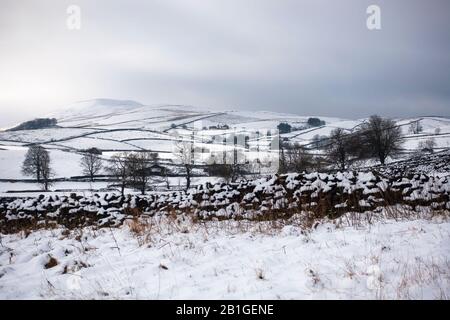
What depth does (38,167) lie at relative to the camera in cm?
6175

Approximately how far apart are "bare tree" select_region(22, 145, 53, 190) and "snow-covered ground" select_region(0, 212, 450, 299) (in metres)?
61.4

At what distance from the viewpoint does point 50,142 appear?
10138 cm

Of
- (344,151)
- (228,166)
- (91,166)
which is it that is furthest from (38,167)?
(344,151)

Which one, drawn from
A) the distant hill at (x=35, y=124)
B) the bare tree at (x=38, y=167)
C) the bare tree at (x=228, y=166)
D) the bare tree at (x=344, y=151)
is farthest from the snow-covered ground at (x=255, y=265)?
the distant hill at (x=35, y=124)

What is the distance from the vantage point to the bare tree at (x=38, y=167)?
196 ft

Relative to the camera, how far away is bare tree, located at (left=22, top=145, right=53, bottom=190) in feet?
196

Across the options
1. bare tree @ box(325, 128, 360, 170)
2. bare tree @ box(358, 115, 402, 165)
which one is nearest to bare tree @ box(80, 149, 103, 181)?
bare tree @ box(325, 128, 360, 170)

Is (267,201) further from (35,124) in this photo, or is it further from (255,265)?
(35,124)

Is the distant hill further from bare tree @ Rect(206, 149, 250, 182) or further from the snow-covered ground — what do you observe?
the snow-covered ground

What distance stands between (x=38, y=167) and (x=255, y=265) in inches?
2739

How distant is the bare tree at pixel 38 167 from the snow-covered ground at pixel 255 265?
61.4 meters

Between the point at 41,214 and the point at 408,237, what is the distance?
13164mm
